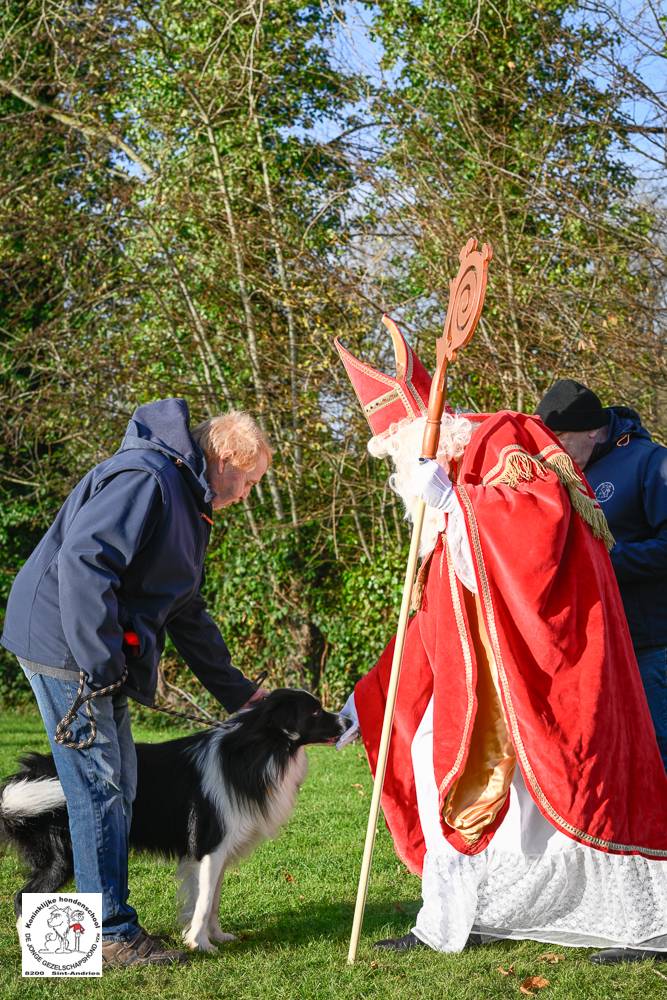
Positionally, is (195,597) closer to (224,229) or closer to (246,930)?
(246,930)

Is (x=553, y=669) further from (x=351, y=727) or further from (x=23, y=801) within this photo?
(x=23, y=801)

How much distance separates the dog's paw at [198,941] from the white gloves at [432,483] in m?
1.87

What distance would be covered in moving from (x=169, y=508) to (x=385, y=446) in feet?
3.28

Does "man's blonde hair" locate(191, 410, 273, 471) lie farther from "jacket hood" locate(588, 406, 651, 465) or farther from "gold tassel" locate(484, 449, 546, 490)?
"jacket hood" locate(588, 406, 651, 465)

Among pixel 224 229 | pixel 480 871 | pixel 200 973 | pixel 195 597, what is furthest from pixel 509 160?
pixel 200 973

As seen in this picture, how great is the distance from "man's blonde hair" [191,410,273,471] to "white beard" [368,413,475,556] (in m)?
0.50

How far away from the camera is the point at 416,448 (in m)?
4.00

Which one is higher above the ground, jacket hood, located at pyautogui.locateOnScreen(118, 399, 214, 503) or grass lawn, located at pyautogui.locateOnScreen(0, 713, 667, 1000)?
jacket hood, located at pyautogui.locateOnScreen(118, 399, 214, 503)

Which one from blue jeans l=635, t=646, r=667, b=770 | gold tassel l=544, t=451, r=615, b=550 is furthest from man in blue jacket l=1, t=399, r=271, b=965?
blue jeans l=635, t=646, r=667, b=770

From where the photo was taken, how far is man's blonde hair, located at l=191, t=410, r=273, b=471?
3.71 metres

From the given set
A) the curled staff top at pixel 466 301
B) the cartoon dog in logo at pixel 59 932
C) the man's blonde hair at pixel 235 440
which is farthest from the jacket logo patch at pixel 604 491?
the cartoon dog in logo at pixel 59 932

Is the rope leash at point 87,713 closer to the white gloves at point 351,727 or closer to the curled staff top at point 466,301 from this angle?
the white gloves at point 351,727

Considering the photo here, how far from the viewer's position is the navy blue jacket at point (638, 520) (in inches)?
160

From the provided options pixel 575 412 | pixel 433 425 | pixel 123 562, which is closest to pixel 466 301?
pixel 433 425
